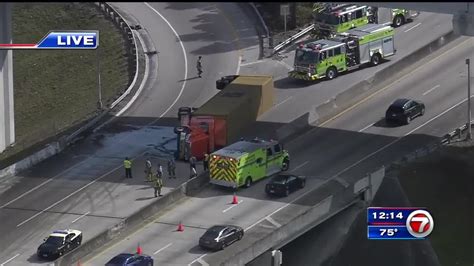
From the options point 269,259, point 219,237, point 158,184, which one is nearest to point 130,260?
point 219,237

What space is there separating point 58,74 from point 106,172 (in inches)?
851

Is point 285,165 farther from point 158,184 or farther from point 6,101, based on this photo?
point 6,101

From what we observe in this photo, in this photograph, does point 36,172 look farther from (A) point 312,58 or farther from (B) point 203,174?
(A) point 312,58

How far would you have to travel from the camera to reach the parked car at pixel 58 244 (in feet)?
165

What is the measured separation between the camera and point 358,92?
2781 inches

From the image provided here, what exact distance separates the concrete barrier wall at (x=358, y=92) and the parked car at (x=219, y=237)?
14.2 metres

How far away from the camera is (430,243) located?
55.1m

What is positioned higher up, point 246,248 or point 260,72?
point 260,72

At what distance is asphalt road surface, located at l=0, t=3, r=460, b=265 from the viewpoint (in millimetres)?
55656

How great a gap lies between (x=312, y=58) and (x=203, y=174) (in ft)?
53.9

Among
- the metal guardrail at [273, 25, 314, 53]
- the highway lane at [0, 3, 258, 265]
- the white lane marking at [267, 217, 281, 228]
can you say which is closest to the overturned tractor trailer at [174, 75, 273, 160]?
Result: the highway lane at [0, 3, 258, 265]

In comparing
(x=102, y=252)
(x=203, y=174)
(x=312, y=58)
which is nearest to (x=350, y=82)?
(x=312, y=58)

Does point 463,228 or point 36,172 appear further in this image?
point 36,172

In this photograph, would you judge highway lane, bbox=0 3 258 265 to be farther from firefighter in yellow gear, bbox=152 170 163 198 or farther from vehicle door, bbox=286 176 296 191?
vehicle door, bbox=286 176 296 191
